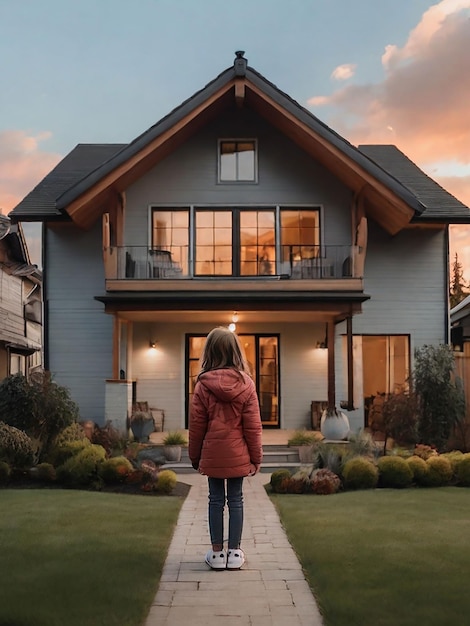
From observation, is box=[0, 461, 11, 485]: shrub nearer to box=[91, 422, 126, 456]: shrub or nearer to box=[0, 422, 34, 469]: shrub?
box=[0, 422, 34, 469]: shrub

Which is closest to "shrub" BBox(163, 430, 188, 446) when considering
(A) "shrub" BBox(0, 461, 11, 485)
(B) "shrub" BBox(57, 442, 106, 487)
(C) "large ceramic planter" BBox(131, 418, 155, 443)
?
(C) "large ceramic planter" BBox(131, 418, 155, 443)

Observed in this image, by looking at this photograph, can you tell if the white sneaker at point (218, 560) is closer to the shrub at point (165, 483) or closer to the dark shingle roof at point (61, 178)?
the shrub at point (165, 483)

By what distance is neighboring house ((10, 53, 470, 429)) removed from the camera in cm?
1462

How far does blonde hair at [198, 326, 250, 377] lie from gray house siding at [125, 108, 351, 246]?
1008 centimetres

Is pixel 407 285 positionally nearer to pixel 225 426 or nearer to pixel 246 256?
pixel 246 256

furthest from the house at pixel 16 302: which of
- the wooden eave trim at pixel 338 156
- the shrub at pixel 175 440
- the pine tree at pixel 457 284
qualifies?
the pine tree at pixel 457 284

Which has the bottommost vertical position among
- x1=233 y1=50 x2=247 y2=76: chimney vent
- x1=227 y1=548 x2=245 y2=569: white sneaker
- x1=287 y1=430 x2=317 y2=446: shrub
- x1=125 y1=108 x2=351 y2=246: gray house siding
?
x1=227 y1=548 x2=245 y2=569: white sneaker

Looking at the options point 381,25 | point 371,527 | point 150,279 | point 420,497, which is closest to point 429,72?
point 381,25

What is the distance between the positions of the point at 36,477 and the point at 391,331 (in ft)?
28.3

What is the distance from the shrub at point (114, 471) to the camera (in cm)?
950

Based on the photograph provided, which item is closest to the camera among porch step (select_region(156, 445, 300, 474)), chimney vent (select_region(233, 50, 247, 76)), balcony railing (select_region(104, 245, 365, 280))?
porch step (select_region(156, 445, 300, 474))

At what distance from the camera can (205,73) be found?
19.8 metres

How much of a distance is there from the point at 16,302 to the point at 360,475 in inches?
794

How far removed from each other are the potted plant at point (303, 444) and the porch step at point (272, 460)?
0.32 ft
